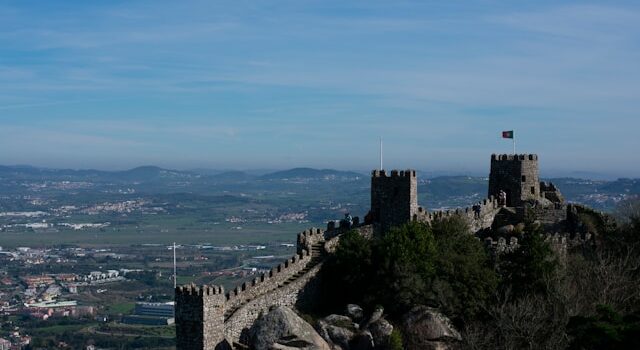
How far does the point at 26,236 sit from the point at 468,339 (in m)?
178

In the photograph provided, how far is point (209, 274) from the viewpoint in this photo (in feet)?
415

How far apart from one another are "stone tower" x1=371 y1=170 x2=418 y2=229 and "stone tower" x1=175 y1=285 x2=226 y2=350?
9859mm

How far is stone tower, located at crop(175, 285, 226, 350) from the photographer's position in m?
31.6

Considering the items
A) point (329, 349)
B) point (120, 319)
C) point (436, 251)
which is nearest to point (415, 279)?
point (436, 251)

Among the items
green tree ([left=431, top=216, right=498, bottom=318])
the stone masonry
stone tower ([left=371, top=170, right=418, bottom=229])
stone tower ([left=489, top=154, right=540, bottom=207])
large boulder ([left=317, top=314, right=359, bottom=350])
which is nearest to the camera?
the stone masonry

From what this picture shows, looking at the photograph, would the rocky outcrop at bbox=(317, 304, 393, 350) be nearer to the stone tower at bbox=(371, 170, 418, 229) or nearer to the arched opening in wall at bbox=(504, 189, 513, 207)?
the stone tower at bbox=(371, 170, 418, 229)

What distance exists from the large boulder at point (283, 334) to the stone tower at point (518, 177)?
51.8ft

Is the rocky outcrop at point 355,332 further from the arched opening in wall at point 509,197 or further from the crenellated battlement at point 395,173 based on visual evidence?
the arched opening in wall at point 509,197

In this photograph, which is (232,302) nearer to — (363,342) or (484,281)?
(363,342)

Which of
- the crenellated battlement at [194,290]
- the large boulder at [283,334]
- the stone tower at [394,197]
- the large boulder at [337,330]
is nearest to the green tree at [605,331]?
the large boulder at [337,330]

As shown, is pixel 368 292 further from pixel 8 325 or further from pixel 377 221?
pixel 8 325

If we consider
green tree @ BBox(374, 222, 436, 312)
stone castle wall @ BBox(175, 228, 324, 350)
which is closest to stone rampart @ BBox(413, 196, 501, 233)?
green tree @ BBox(374, 222, 436, 312)

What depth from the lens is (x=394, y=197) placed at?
39.3 m

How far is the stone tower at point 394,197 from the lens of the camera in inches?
1532
